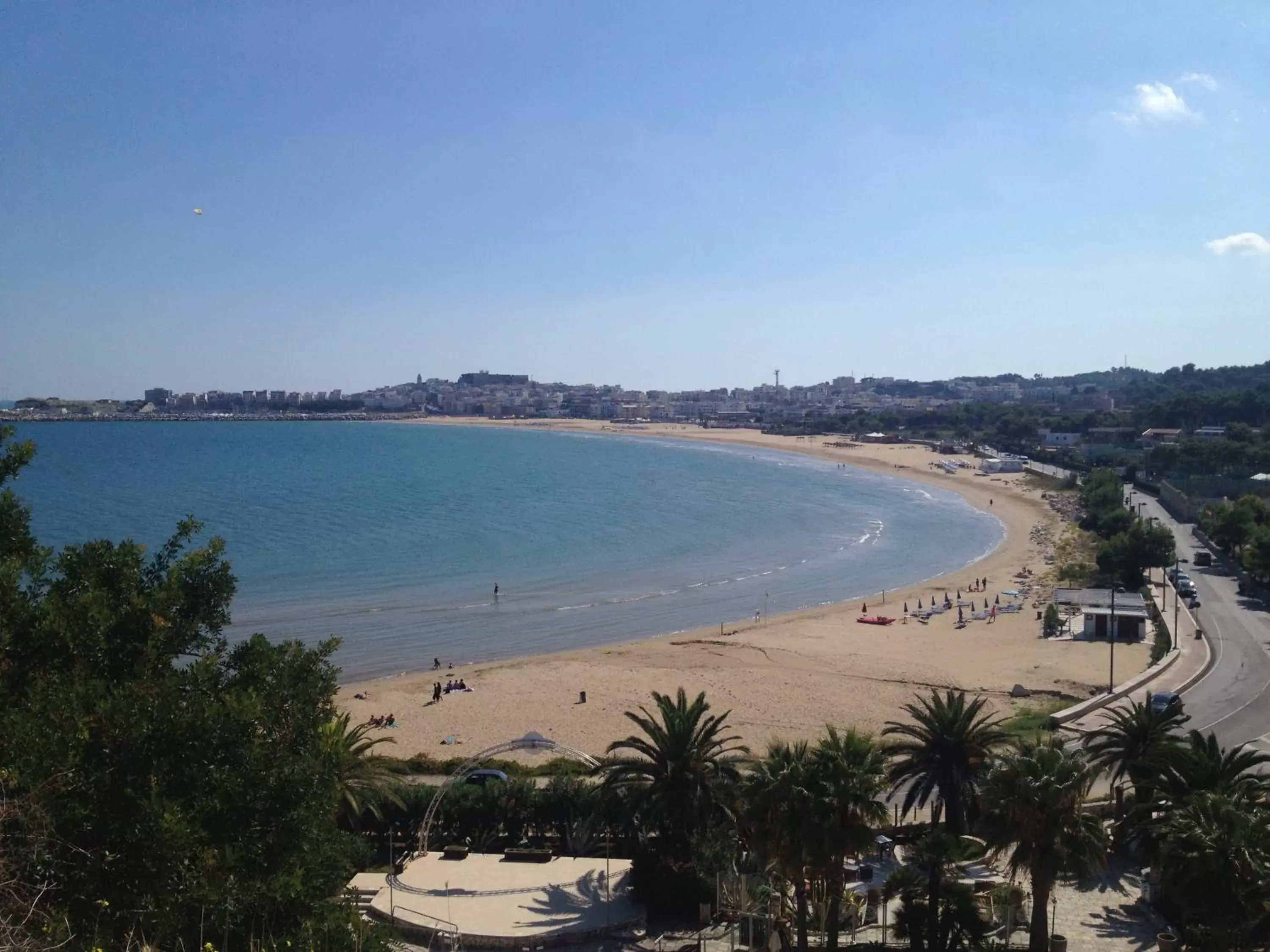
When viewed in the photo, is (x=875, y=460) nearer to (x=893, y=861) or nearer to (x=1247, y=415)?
(x=1247, y=415)

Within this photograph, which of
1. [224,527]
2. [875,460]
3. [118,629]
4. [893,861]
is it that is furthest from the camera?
[875,460]

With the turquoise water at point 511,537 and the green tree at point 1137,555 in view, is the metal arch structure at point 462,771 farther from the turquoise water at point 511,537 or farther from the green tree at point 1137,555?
the green tree at point 1137,555

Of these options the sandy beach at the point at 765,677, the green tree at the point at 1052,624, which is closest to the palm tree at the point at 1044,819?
the sandy beach at the point at 765,677

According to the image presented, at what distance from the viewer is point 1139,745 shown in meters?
14.5

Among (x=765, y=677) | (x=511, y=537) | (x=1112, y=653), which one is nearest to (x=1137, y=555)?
(x=1112, y=653)

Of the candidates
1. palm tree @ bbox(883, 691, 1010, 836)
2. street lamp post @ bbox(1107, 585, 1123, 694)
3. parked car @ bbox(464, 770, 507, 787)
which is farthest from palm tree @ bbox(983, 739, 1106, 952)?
street lamp post @ bbox(1107, 585, 1123, 694)

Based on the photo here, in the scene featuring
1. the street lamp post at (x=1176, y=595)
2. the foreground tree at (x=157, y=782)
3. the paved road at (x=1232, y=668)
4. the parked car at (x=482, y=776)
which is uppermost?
the foreground tree at (x=157, y=782)

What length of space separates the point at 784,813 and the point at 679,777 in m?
3.07

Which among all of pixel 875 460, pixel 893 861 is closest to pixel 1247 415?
pixel 875 460

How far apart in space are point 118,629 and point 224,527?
53.7 m

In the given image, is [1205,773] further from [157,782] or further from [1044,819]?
[157,782]

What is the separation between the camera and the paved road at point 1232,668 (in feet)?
68.8

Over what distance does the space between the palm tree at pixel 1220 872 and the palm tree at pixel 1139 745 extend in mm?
3884

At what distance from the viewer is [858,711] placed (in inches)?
1032
